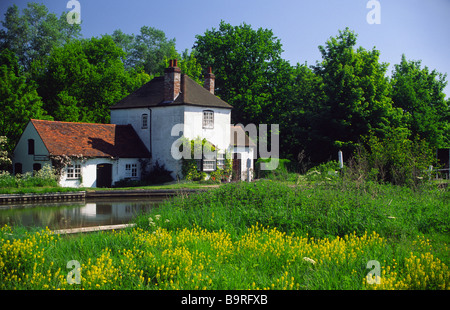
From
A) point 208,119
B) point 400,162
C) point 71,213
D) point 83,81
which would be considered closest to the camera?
point 71,213

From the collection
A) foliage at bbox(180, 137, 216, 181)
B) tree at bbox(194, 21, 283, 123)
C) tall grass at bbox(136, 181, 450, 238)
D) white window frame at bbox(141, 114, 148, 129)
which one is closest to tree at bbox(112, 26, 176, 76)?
tree at bbox(194, 21, 283, 123)

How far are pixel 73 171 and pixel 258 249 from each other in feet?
78.3

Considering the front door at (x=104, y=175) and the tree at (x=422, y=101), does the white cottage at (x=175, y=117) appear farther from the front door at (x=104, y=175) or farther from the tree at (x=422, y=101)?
the tree at (x=422, y=101)

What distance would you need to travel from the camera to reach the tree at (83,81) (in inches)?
1636

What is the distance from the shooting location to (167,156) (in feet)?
106

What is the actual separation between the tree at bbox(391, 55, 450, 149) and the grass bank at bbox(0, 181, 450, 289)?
32895 millimetres

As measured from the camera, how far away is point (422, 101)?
4378 cm

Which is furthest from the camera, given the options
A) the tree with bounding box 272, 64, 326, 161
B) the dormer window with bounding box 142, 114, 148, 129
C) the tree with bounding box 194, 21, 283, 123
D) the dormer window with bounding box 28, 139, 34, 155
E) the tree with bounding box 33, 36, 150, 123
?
the tree with bounding box 194, 21, 283, 123

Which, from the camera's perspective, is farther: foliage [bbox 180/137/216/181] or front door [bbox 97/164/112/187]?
foliage [bbox 180/137/216/181]

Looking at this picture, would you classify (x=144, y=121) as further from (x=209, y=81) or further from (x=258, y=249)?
(x=258, y=249)

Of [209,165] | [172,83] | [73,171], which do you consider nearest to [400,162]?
[209,165]

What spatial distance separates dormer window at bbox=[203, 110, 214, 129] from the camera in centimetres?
3272

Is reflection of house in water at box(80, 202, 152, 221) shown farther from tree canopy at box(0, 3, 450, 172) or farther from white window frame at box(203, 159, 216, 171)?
tree canopy at box(0, 3, 450, 172)
